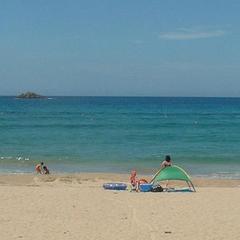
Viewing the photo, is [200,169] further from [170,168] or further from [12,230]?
[12,230]

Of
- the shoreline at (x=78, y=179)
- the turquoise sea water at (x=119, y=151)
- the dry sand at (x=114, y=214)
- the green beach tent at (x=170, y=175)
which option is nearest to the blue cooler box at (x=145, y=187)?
the green beach tent at (x=170, y=175)

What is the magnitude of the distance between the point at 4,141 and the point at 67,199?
24.6 m

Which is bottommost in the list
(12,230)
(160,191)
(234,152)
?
(12,230)

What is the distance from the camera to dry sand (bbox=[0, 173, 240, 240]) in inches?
435

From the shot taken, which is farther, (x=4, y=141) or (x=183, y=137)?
(x=183, y=137)

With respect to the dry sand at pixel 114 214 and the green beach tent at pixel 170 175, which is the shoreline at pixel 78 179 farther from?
the green beach tent at pixel 170 175

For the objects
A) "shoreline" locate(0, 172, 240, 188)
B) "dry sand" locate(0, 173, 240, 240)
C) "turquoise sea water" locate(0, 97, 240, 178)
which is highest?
"turquoise sea water" locate(0, 97, 240, 178)

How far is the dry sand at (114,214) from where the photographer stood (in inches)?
435

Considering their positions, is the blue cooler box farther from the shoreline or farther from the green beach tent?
the shoreline

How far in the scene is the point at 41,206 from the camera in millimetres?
13898

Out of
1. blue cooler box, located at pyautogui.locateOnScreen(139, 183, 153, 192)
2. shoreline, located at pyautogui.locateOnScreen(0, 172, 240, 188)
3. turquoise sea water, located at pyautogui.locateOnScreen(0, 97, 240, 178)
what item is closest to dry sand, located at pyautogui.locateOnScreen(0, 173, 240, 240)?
blue cooler box, located at pyautogui.locateOnScreen(139, 183, 153, 192)

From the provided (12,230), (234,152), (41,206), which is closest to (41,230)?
(12,230)

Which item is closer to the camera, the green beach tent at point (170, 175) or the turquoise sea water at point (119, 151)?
the green beach tent at point (170, 175)

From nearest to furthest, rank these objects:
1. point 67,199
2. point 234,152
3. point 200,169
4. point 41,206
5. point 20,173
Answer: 1. point 41,206
2. point 67,199
3. point 20,173
4. point 200,169
5. point 234,152
